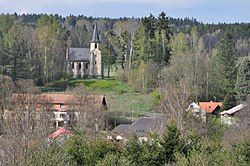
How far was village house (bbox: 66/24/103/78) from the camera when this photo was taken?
63094 mm

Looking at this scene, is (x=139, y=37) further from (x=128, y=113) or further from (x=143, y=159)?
(x=143, y=159)

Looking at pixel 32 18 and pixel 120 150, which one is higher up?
pixel 32 18

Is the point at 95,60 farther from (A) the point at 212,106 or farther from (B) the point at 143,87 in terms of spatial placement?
(A) the point at 212,106

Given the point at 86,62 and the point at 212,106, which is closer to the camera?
the point at 212,106

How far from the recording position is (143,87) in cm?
5269

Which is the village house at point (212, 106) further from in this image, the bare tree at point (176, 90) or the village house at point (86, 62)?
the village house at point (86, 62)

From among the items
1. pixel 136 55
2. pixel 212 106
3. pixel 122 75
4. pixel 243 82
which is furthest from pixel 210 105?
pixel 122 75

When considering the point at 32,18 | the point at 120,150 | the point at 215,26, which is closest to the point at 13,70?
the point at 120,150

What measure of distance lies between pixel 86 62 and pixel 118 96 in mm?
13754

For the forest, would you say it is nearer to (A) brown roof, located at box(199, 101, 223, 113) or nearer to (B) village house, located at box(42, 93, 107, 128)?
(A) brown roof, located at box(199, 101, 223, 113)

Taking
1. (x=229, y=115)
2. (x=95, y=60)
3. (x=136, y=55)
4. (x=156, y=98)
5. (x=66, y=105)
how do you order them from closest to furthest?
(x=66, y=105) → (x=229, y=115) → (x=156, y=98) → (x=136, y=55) → (x=95, y=60)

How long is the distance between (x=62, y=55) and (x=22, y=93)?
83.8ft

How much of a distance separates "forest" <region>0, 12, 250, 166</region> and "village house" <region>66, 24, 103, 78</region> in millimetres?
1018

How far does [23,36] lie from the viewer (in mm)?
59750
